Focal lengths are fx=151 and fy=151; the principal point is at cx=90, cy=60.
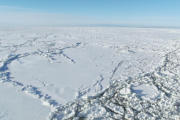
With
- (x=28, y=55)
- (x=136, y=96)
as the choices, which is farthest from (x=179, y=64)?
(x=28, y=55)

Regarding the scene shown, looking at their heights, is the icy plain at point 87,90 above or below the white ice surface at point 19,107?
above

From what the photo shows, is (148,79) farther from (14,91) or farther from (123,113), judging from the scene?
(14,91)

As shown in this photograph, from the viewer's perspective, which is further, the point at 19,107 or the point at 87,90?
the point at 87,90

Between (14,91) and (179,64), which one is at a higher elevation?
(179,64)

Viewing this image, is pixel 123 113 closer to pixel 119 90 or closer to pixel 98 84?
pixel 119 90

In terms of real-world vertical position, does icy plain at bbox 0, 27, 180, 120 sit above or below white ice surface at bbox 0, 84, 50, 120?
above

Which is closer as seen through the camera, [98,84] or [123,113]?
[123,113]

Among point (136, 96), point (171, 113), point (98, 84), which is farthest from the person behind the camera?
point (98, 84)

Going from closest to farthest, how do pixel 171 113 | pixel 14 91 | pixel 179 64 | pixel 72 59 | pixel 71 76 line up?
pixel 171 113 → pixel 14 91 → pixel 71 76 → pixel 179 64 → pixel 72 59

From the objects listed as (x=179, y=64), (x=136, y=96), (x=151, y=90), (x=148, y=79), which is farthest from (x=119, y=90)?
(x=179, y=64)
